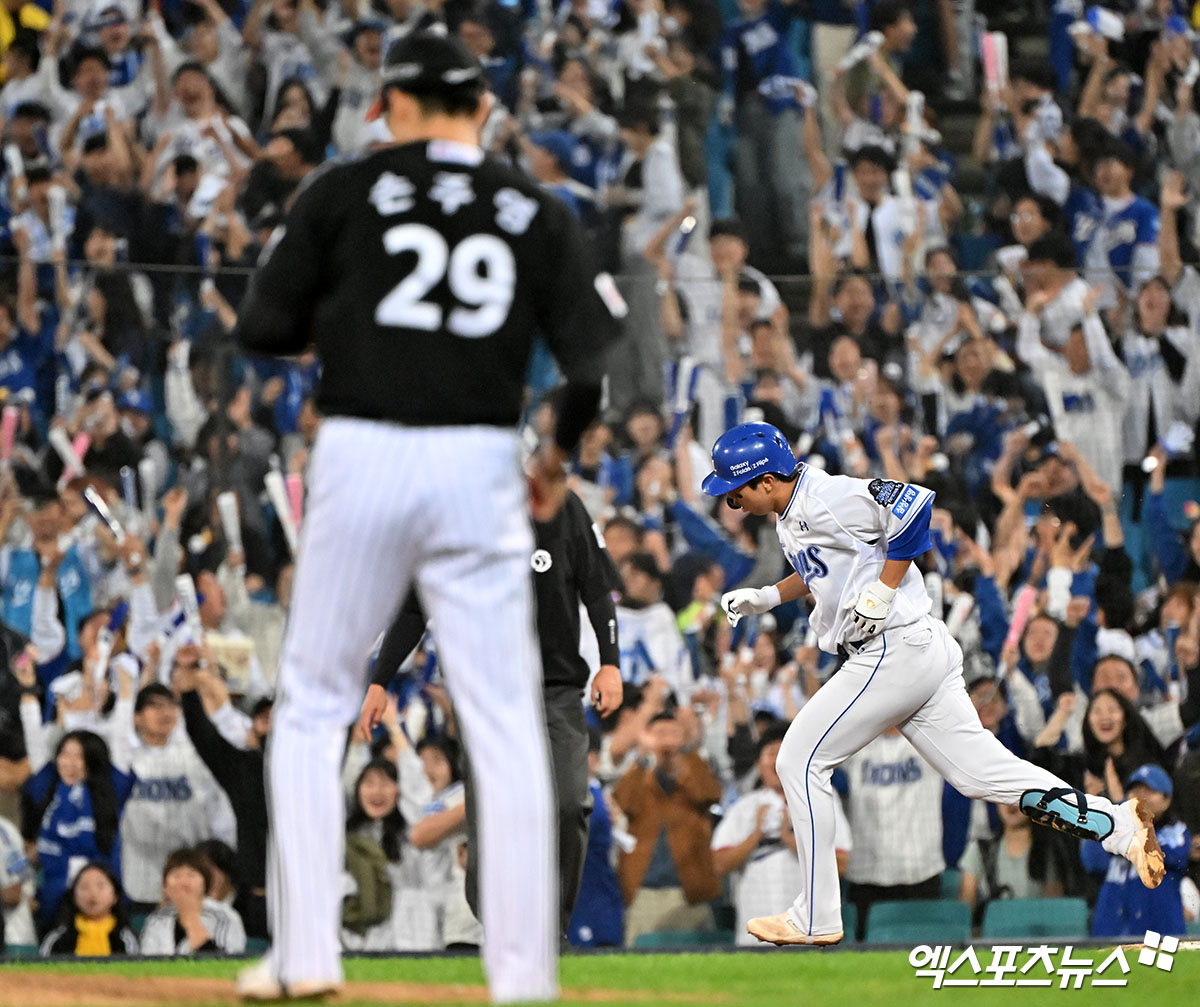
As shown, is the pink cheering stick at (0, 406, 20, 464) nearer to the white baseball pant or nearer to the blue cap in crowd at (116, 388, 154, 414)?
the blue cap in crowd at (116, 388, 154, 414)

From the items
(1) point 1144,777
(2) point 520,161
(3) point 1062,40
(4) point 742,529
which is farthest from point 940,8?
(1) point 1144,777

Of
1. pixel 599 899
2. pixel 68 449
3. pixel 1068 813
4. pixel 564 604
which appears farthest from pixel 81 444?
pixel 1068 813

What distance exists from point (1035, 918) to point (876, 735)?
6.68 feet

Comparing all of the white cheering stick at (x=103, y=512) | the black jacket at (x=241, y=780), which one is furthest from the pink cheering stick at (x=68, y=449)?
the black jacket at (x=241, y=780)

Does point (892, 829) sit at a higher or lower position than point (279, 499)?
lower

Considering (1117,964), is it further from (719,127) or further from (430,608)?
(719,127)

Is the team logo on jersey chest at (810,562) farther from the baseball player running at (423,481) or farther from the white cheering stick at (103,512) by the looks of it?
the white cheering stick at (103,512)

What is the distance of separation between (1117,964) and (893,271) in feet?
19.6

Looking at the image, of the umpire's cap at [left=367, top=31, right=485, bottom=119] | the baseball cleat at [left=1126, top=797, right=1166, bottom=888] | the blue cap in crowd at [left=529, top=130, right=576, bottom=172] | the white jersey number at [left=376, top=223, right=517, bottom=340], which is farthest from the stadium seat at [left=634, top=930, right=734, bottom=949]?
the blue cap in crowd at [left=529, top=130, right=576, bottom=172]

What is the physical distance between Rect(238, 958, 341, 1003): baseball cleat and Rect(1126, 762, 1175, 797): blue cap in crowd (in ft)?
16.7

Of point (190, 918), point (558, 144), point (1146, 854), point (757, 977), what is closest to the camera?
point (757, 977)

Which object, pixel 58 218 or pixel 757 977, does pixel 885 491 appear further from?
pixel 58 218

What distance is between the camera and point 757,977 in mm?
4887

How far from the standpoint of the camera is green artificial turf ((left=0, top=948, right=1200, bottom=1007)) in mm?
4188
